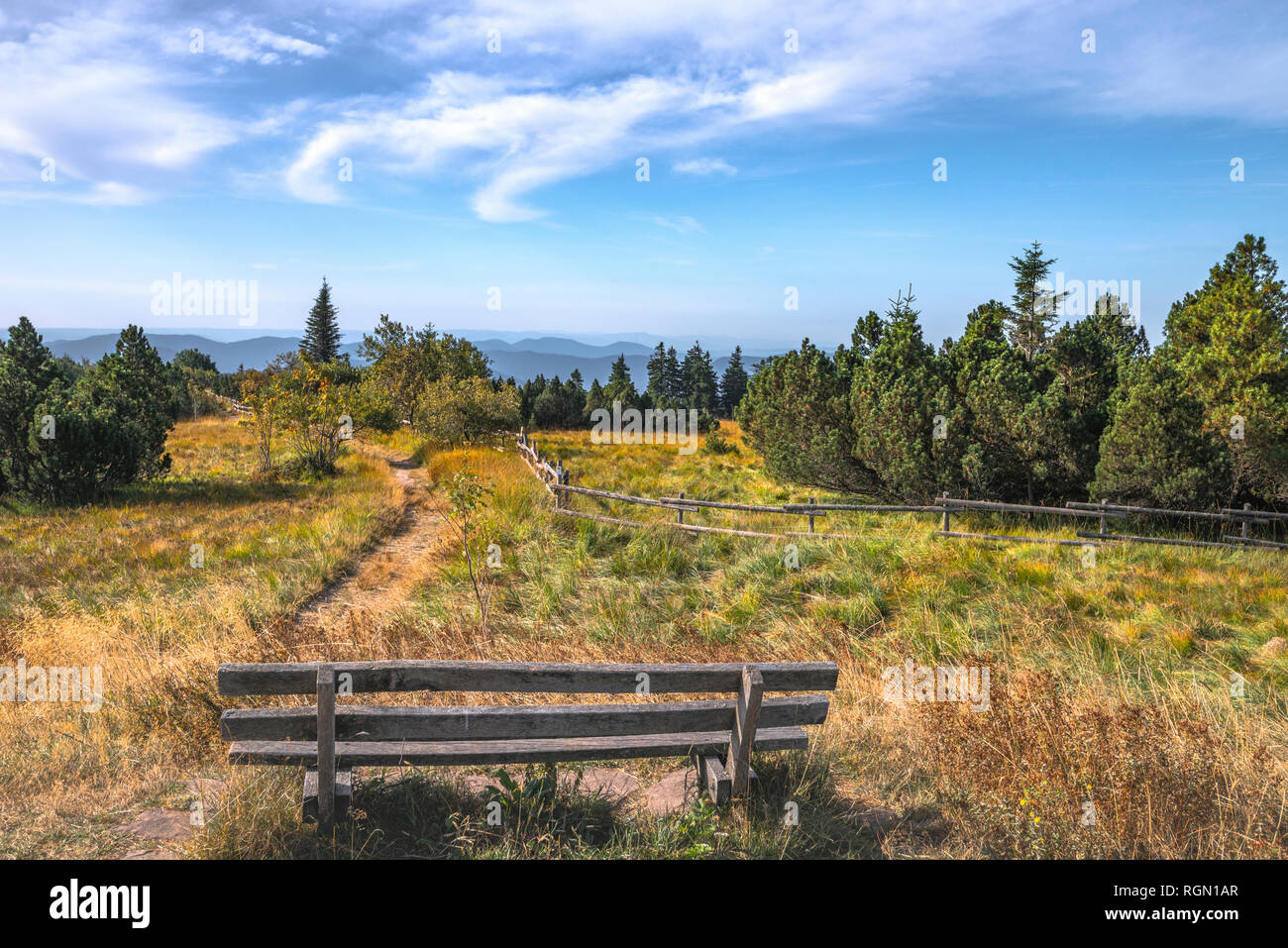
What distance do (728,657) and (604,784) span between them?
286 centimetres

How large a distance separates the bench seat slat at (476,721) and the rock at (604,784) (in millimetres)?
550

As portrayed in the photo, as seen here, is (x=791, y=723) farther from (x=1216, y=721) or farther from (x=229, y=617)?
(x=229, y=617)

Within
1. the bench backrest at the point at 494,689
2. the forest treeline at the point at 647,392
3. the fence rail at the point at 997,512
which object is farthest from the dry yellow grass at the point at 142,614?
the forest treeline at the point at 647,392

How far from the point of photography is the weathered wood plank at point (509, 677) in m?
3.33

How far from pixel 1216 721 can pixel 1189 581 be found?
6387 millimetres

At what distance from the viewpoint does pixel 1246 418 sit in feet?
49.2

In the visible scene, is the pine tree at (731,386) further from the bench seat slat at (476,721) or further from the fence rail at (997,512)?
the bench seat slat at (476,721)

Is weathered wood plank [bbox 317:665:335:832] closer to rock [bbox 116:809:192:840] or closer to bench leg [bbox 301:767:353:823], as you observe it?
Result: bench leg [bbox 301:767:353:823]

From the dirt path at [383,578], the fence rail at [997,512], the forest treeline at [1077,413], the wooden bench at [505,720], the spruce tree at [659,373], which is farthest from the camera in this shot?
the spruce tree at [659,373]

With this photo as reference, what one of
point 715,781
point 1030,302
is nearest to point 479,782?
point 715,781

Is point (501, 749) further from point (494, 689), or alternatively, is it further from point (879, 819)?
point (879, 819)

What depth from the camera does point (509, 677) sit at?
350 cm

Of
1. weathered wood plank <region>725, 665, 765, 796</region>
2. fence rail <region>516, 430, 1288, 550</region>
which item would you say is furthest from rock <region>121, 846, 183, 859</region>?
fence rail <region>516, 430, 1288, 550</region>
